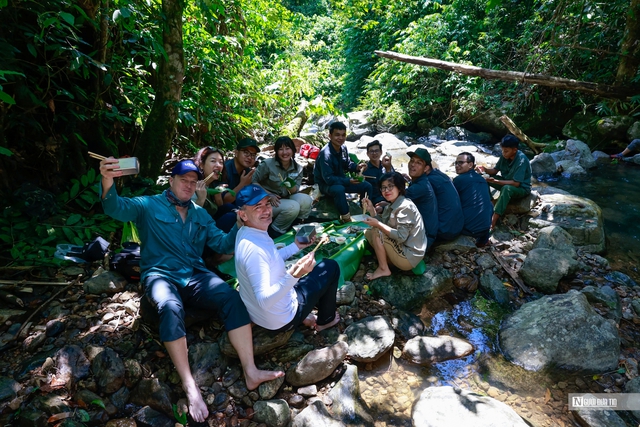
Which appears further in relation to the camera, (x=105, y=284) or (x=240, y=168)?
(x=240, y=168)

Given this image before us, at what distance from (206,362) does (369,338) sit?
160 centimetres

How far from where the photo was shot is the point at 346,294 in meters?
4.14

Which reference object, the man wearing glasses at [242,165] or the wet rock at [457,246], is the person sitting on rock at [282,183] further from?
the wet rock at [457,246]

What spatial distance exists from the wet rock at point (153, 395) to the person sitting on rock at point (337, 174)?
377cm

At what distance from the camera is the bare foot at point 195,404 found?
8.69 feet

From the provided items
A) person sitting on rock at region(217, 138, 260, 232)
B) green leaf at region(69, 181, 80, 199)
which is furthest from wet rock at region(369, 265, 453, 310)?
green leaf at region(69, 181, 80, 199)

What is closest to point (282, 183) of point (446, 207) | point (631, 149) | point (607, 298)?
point (446, 207)

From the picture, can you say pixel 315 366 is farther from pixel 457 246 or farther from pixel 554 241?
pixel 554 241

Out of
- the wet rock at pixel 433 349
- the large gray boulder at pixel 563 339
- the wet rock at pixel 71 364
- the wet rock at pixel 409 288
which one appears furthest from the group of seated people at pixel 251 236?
the large gray boulder at pixel 563 339

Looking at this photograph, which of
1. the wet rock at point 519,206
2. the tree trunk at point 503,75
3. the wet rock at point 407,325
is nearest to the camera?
the wet rock at point 407,325

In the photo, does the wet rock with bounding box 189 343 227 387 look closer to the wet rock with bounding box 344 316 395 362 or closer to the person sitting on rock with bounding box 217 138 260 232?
the wet rock with bounding box 344 316 395 362

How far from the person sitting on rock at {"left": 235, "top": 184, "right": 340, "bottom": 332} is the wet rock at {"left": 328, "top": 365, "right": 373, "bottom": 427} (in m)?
0.68

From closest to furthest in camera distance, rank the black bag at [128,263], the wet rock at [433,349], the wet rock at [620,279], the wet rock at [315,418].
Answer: the wet rock at [315,418] → the wet rock at [433,349] → the black bag at [128,263] → the wet rock at [620,279]

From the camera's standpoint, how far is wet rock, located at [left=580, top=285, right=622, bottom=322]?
4.22 meters
